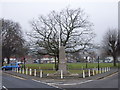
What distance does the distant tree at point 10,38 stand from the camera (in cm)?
6038

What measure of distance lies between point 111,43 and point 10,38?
26.2 meters

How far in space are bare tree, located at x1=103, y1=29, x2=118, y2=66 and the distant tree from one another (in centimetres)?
2281

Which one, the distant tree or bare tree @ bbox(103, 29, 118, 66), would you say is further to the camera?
bare tree @ bbox(103, 29, 118, 66)

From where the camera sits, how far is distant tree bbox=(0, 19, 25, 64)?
6038 centimetres

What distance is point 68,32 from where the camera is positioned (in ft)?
138

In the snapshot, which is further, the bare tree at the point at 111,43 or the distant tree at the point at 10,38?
the bare tree at the point at 111,43

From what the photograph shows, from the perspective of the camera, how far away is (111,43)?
218ft

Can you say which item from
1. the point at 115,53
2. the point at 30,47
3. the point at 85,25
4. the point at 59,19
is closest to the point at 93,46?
the point at 85,25

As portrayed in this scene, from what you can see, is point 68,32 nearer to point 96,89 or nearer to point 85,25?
point 85,25

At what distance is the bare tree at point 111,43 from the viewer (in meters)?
65.6

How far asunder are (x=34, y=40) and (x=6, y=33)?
66.7ft

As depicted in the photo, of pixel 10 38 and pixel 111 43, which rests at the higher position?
pixel 10 38

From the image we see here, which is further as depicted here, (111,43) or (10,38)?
(111,43)

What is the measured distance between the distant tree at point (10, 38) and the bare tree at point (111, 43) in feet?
74.8
